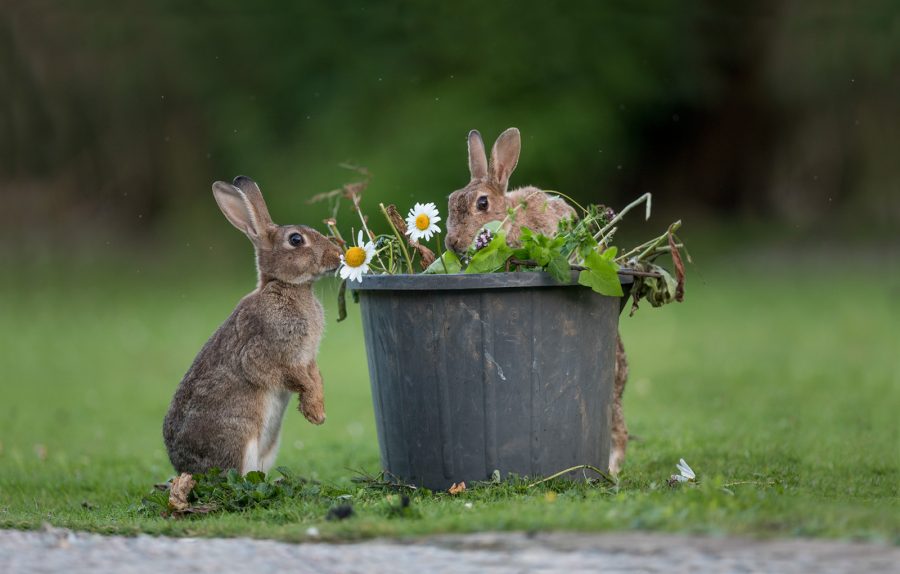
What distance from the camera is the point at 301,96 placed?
20.9m

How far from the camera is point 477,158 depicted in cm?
632

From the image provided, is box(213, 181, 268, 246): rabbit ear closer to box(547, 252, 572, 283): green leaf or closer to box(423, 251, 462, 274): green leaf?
box(423, 251, 462, 274): green leaf

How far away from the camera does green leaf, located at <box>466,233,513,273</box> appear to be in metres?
4.98

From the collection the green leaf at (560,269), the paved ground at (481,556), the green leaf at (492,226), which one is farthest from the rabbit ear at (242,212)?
the paved ground at (481,556)

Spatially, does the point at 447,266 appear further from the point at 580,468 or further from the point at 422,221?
the point at 580,468

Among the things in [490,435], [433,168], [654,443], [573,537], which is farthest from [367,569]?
[433,168]

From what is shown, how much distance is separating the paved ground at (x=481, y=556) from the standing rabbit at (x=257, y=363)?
116 centimetres

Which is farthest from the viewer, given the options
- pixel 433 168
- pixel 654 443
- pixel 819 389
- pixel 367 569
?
pixel 433 168

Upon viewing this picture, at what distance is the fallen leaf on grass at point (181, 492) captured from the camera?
496 cm

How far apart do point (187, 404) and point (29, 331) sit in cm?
→ 983

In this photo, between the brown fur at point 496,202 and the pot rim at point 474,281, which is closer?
the pot rim at point 474,281

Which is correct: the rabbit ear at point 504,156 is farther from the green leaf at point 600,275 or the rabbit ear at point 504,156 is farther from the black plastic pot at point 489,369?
the green leaf at point 600,275

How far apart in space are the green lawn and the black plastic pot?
15 cm

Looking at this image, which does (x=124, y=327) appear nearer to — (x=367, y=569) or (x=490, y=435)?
(x=490, y=435)
